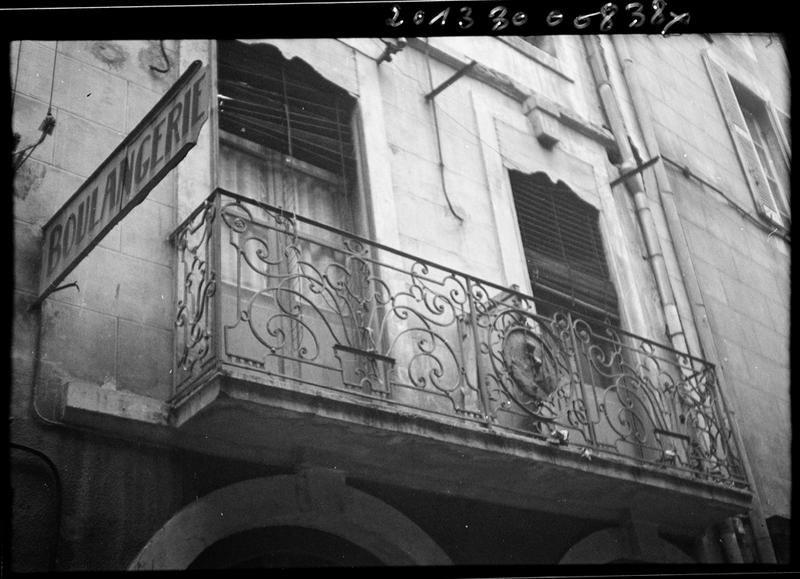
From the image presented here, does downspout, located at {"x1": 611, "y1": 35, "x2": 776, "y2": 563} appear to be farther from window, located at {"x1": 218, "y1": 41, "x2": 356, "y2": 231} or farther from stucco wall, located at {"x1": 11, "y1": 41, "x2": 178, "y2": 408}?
stucco wall, located at {"x1": 11, "y1": 41, "x2": 178, "y2": 408}

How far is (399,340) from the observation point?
7234 mm

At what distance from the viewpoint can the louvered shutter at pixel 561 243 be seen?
8.99 metres

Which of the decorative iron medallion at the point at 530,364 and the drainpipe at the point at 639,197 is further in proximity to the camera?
the drainpipe at the point at 639,197

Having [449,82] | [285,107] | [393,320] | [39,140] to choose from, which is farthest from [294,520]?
[449,82]

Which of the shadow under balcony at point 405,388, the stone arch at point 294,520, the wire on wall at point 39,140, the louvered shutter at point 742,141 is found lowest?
the stone arch at point 294,520

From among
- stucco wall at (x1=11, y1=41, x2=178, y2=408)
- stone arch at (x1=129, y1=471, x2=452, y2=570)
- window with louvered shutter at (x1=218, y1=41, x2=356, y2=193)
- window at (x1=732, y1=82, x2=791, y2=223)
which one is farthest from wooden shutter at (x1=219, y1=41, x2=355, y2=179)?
window at (x1=732, y1=82, x2=791, y2=223)

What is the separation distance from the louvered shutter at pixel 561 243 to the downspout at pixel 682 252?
2.89 ft

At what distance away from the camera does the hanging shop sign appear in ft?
16.6

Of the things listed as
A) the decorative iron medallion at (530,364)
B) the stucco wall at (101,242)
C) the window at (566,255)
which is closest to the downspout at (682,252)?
the window at (566,255)

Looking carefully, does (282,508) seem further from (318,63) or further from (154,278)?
(318,63)

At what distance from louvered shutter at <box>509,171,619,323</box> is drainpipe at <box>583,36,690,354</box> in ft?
1.90

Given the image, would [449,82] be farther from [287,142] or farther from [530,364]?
[530,364]

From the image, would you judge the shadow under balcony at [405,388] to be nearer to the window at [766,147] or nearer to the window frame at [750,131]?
the window frame at [750,131]

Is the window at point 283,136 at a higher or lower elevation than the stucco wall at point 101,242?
higher
